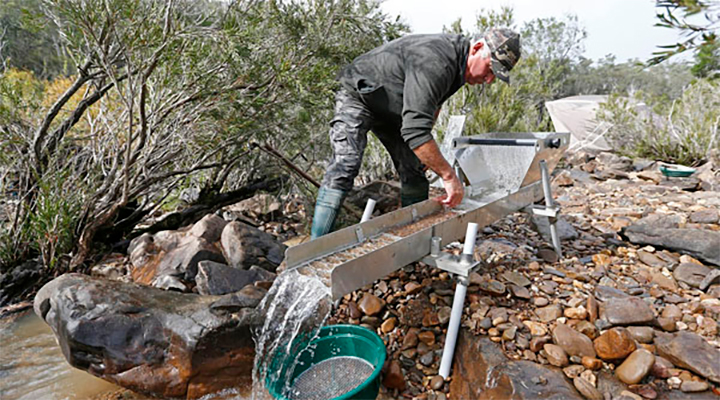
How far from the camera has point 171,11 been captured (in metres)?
2.86

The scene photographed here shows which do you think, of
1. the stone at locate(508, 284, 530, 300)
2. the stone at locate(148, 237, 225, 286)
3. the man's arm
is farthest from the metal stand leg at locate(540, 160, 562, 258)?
the stone at locate(148, 237, 225, 286)

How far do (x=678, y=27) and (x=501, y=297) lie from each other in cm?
172

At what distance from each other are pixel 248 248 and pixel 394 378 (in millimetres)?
1943

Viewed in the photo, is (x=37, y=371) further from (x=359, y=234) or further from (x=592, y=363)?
(x=592, y=363)

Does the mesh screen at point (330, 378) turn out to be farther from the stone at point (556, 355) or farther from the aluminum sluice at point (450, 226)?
the stone at point (556, 355)

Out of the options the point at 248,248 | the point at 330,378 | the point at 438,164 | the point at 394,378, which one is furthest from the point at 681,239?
the point at 248,248

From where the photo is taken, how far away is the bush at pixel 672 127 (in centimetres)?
631

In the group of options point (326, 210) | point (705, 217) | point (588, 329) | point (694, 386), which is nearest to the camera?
point (694, 386)

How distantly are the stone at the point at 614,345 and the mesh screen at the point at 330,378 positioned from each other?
46.2 inches

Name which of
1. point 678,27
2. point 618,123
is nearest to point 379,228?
point 678,27

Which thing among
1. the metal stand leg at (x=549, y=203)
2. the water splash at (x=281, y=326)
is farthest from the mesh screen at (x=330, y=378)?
the metal stand leg at (x=549, y=203)

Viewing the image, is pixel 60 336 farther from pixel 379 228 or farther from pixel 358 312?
pixel 379 228

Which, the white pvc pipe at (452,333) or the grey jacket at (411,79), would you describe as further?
the grey jacket at (411,79)

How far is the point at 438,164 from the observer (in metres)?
2.27
